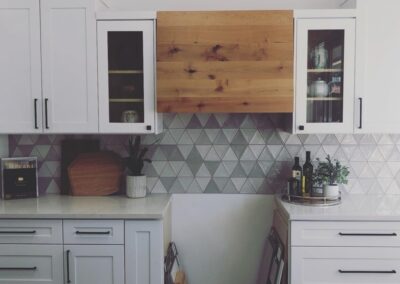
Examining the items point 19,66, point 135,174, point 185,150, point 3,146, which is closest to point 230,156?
point 185,150

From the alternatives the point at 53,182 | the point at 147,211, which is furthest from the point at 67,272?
the point at 53,182

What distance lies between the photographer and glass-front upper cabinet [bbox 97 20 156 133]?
7.97 feet

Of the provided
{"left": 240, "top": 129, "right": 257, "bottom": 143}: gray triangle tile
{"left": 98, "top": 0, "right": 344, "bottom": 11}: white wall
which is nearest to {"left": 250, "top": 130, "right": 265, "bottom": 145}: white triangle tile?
{"left": 240, "top": 129, "right": 257, "bottom": 143}: gray triangle tile

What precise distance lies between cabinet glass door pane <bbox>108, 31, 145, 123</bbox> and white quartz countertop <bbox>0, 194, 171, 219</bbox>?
54 cm

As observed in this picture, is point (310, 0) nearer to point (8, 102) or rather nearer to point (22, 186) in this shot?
point (8, 102)

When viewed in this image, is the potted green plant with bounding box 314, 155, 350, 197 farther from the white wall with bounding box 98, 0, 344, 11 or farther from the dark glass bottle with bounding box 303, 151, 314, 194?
the white wall with bounding box 98, 0, 344, 11

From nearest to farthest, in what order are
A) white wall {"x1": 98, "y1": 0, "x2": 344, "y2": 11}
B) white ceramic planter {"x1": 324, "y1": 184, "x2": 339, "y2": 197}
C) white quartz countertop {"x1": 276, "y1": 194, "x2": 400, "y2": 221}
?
white quartz countertop {"x1": 276, "y1": 194, "x2": 400, "y2": 221}
white ceramic planter {"x1": 324, "y1": 184, "x2": 339, "y2": 197}
white wall {"x1": 98, "y1": 0, "x2": 344, "y2": 11}

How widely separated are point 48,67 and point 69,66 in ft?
0.44

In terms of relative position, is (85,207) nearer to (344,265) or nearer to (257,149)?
(257,149)

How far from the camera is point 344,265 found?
225 centimetres

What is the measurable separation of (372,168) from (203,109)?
133 centimetres

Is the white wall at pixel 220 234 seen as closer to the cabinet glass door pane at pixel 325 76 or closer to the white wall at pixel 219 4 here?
the cabinet glass door pane at pixel 325 76

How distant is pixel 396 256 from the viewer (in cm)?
223

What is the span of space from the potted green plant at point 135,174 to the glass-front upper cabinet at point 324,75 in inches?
42.5
